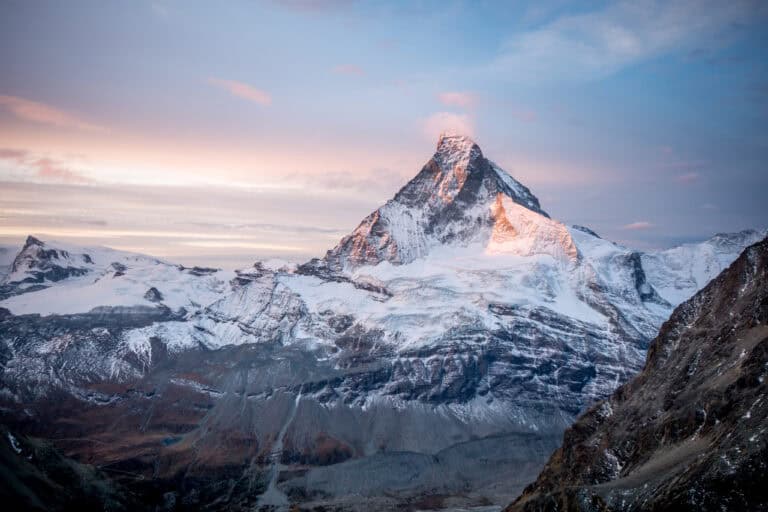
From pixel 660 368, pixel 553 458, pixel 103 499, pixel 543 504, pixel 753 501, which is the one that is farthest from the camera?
pixel 103 499

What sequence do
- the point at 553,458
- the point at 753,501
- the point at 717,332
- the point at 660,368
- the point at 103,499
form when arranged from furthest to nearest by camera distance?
1. the point at 103,499
2. the point at 553,458
3. the point at 660,368
4. the point at 717,332
5. the point at 753,501

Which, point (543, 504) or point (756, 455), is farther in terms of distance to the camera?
point (543, 504)

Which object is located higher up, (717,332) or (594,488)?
(717,332)

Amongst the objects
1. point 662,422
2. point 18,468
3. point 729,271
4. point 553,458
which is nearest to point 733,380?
point 662,422

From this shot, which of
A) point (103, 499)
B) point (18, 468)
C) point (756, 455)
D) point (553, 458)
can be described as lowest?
point (103, 499)

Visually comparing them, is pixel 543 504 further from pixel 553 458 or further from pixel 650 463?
pixel 553 458

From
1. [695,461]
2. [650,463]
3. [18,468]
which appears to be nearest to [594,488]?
[650,463]

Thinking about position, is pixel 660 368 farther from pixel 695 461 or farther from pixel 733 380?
pixel 695 461
